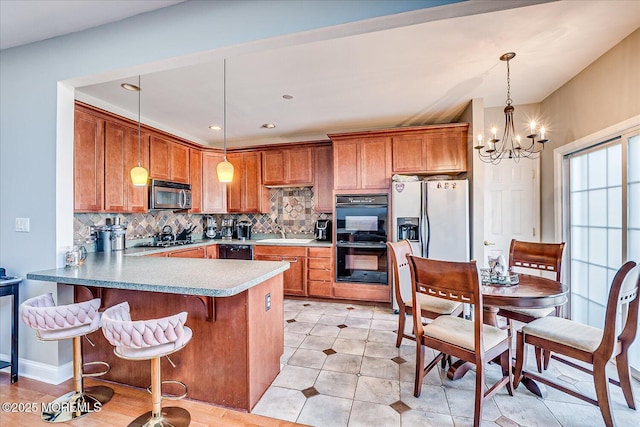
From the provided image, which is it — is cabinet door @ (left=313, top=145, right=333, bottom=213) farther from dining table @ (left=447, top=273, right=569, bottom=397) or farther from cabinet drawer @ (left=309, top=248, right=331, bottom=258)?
dining table @ (left=447, top=273, right=569, bottom=397)

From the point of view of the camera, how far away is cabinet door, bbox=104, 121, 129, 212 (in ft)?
10.3

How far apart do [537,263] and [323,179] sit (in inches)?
109

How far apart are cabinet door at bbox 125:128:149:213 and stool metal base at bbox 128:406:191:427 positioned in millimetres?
2388

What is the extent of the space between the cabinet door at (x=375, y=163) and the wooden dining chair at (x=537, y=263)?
167 centimetres

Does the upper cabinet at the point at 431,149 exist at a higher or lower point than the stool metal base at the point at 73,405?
higher

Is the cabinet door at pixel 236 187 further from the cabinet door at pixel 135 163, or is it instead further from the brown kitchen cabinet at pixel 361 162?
the brown kitchen cabinet at pixel 361 162

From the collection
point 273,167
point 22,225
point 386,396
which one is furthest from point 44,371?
point 273,167

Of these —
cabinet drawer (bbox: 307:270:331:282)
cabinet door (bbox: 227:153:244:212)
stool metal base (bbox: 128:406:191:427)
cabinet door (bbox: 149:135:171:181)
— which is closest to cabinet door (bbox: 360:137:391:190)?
cabinet drawer (bbox: 307:270:331:282)

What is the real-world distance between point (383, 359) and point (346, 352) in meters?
0.33

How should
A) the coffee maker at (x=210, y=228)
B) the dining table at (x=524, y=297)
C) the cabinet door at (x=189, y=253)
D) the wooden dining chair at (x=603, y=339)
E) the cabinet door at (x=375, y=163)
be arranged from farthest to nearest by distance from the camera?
the coffee maker at (x=210, y=228)
the cabinet door at (x=375, y=163)
the cabinet door at (x=189, y=253)
the dining table at (x=524, y=297)
the wooden dining chair at (x=603, y=339)

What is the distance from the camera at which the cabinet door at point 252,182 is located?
4.66 m

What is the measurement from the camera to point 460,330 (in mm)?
1851

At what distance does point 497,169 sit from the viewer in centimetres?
359

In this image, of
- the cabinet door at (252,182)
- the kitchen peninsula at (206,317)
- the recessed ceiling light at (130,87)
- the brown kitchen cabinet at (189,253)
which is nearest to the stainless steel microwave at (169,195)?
the brown kitchen cabinet at (189,253)
